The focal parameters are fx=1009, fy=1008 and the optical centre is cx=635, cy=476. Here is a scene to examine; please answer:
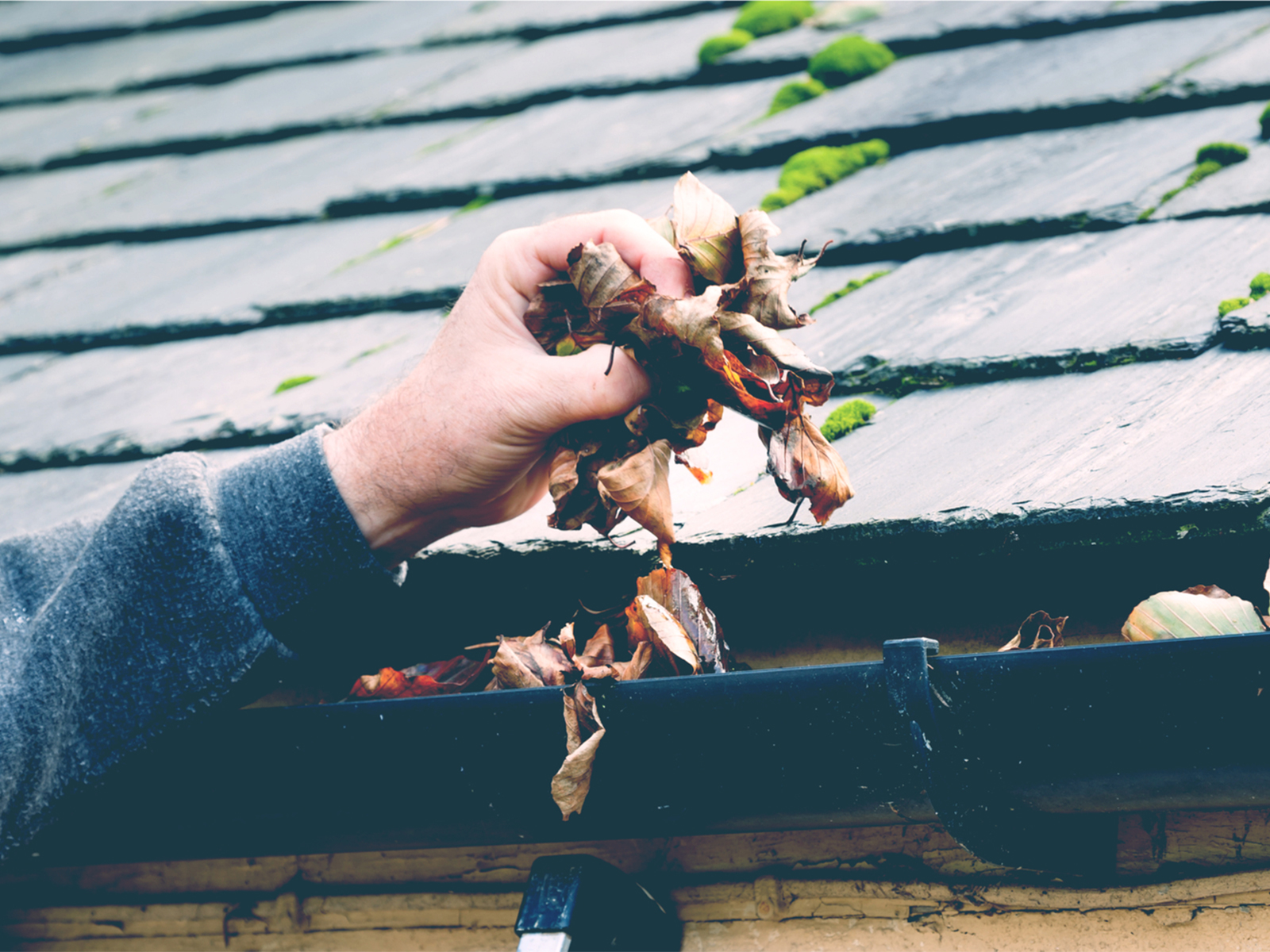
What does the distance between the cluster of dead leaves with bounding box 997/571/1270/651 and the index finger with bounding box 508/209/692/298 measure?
0.43 m

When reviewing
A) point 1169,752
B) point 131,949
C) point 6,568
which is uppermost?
point 6,568

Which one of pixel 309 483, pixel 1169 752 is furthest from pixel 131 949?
pixel 1169 752

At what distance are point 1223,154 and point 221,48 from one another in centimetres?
279

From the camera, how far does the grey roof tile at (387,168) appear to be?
1.88 m

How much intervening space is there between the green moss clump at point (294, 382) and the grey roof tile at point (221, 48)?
1.49 m

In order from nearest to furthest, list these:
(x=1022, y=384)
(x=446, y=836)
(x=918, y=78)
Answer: (x=446, y=836), (x=1022, y=384), (x=918, y=78)

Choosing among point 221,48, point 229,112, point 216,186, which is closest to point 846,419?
point 216,186

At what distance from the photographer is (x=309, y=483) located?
106cm

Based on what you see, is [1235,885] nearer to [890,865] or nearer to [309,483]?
[890,865]

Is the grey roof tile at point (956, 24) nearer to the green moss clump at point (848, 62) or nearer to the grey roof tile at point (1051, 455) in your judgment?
the green moss clump at point (848, 62)

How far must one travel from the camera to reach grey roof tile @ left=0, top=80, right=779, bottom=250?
6.15 ft

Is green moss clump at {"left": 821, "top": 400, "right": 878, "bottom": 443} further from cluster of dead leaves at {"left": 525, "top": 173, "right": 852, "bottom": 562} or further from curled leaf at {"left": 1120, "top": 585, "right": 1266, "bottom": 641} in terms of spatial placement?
curled leaf at {"left": 1120, "top": 585, "right": 1266, "bottom": 641}

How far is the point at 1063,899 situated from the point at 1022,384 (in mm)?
529

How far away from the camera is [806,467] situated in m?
0.85
